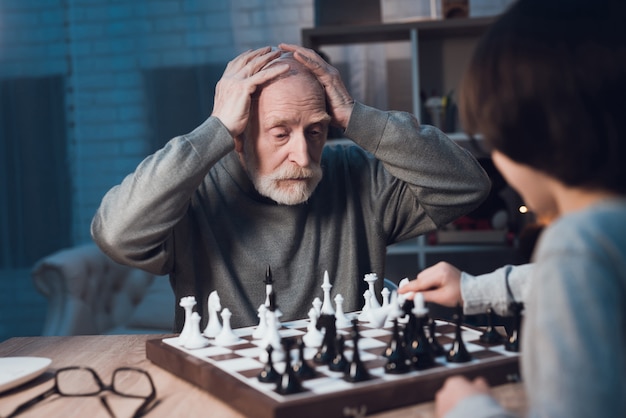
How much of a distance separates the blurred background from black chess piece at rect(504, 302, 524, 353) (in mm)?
3025

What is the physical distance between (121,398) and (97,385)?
0.11 metres

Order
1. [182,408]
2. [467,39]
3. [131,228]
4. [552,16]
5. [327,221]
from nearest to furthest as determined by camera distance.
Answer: [552,16], [182,408], [131,228], [327,221], [467,39]

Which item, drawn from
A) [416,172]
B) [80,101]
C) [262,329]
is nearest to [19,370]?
[262,329]

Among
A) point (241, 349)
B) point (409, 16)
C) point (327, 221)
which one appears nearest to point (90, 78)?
point (409, 16)

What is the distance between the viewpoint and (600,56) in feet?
2.61

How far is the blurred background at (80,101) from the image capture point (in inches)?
160

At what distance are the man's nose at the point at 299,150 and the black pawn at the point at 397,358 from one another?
0.82 m

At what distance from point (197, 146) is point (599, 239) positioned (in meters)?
1.19

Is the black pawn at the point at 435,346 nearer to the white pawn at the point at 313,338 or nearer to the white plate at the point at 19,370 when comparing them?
the white pawn at the point at 313,338

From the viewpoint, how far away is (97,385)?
1265 millimetres

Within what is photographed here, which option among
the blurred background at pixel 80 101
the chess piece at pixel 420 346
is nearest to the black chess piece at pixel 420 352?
the chess piece at pixel 420 346

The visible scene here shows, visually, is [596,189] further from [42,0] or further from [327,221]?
[42,0]

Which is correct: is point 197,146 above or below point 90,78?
below

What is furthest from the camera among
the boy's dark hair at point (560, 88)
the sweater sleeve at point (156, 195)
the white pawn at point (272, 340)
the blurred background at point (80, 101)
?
the blurred background at point (80, 101)
